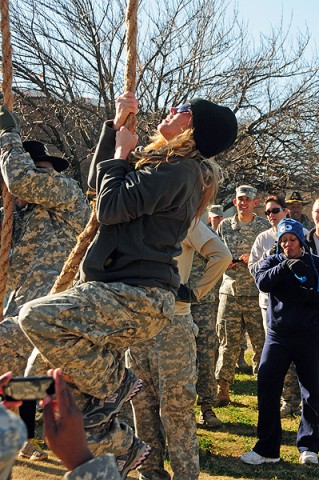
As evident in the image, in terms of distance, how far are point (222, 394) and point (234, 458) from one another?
1.99 m

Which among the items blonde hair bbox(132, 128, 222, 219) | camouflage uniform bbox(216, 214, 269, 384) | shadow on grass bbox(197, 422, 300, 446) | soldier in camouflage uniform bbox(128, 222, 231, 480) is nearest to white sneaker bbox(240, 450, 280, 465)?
shadow on grass bbox(197, 422, 300, 446)

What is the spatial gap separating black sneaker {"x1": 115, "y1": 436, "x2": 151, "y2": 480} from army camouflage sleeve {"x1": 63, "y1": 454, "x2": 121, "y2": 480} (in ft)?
6.90

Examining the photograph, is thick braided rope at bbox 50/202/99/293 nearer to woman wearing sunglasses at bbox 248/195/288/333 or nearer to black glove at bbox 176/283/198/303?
black glove at bbox 176/283/198/303

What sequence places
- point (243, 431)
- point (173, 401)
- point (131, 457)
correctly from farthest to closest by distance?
point (243, 431) → point (173, 401) → point (131, 457)

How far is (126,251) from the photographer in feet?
13.2

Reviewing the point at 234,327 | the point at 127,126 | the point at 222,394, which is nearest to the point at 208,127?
the point at 127,126

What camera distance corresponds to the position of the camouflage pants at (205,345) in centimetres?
809

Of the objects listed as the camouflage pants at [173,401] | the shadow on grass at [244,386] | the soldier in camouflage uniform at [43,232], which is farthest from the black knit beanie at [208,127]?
the shadow on grass at [244,386]

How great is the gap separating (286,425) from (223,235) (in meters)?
2.57

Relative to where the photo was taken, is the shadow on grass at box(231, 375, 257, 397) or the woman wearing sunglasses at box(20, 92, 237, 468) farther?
the shadow on grass at box(231, 375, 257, 397)

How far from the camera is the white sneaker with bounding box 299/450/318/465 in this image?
660cm

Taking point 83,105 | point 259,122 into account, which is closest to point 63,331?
point 83,105

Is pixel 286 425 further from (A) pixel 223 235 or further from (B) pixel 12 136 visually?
(B) pixel 12 136

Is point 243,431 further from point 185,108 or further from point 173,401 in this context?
point 185,108
